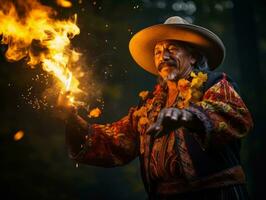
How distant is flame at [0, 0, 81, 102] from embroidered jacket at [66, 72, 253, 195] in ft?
2.18

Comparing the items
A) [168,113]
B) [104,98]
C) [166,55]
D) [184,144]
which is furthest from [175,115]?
[104,98]

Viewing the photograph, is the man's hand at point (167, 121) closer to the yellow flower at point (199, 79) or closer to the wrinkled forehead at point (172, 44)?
the yellow flower at point (199, 79)

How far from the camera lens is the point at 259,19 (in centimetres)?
877

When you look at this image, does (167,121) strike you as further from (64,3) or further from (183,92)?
(64,3)

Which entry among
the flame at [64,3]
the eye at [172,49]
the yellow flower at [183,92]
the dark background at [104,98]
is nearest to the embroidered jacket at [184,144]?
the yellow flower at [183,92]

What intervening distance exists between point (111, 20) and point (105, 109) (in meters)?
1.67

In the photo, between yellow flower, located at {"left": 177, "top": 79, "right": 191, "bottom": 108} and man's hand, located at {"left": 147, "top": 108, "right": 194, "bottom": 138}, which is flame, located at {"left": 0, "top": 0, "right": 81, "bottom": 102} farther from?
man's hand, located at {"left": 147, "top": 108, "right": 194, "bottom": 138}

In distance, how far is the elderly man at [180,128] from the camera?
2.98 m

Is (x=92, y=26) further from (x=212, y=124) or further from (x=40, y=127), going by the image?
(x=212, y=124)

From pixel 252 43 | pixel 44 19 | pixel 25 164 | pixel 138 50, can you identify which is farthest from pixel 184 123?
pixel 252 43

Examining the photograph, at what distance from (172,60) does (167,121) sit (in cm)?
123

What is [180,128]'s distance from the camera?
3.39 meters

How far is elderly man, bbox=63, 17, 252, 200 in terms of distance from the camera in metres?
2.98

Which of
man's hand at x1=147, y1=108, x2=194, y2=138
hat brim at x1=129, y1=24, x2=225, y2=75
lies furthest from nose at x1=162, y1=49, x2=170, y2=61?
man's hand at x1=147, y1=108, x2=194, y2=138
